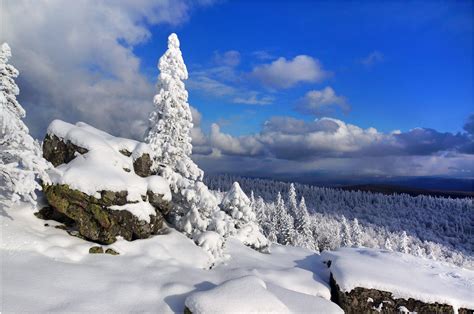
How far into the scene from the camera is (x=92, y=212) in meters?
15.4

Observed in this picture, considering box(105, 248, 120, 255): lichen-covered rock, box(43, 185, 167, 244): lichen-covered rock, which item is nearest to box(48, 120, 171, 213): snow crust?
box(43, 185, 167, 244): lichen-covered rock

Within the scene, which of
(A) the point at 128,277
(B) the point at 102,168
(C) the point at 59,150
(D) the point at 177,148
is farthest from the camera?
(D) the point at 177,148

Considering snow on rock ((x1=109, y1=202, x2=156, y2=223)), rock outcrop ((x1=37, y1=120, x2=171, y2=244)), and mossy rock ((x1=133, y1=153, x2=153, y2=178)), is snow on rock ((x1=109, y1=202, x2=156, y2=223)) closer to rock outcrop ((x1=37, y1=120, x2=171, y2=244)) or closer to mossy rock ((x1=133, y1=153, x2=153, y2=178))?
rock outcrop ((x1=37, y1=120, x2=171, y2=244))

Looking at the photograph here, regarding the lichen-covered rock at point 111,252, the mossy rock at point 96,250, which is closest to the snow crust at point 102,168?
the lichen-covered rock at point 111,252

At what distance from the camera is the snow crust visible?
50.6ft

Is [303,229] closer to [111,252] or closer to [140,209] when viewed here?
[140,209]

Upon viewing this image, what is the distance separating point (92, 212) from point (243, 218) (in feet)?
37.3

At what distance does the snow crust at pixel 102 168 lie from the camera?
1543 cm

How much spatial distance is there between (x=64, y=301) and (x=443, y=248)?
6306 inches

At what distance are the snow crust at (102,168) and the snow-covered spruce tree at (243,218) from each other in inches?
268

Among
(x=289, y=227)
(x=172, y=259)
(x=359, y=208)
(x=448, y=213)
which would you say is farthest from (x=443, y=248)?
(x=172, y=259)

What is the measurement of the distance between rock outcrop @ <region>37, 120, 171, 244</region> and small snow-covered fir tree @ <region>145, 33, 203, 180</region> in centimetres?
251

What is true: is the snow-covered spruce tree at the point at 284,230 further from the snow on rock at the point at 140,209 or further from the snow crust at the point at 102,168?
the snow on rock at the point at 140,209

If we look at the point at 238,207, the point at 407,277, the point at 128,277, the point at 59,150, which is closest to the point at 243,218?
the point at 238,207
